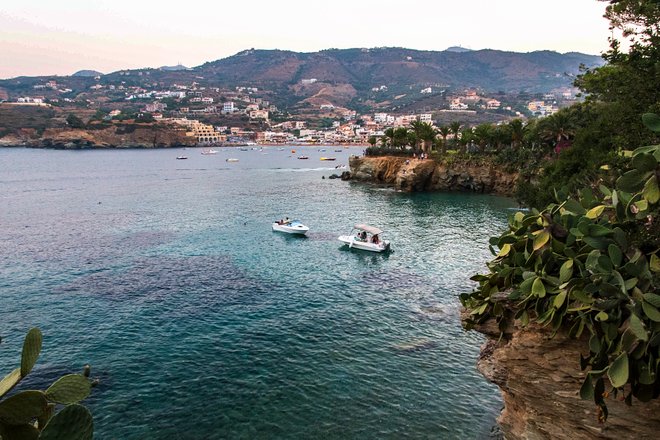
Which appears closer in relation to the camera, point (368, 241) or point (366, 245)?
point (366, 245)

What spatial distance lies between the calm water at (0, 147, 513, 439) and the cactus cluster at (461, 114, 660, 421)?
982cm

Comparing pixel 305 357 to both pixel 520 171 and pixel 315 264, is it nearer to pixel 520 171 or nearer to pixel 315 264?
pixel 315 264

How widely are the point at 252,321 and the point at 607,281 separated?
2297 cm

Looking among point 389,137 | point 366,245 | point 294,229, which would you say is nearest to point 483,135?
point 389,137

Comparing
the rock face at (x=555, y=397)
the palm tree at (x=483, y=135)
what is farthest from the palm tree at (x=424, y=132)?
the rock face at (x=555, y=397)

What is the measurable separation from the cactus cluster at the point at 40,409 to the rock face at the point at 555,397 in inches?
403

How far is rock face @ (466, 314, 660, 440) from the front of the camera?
9781 millimetres

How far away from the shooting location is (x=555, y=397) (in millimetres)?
11047

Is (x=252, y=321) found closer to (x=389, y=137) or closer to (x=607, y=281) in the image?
(x=607, y=281)

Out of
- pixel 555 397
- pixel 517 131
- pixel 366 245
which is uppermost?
pixel 517 131

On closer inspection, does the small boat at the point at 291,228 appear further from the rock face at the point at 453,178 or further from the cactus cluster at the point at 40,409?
the cactus cluster at the point at 40,409

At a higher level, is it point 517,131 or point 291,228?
point 517,131

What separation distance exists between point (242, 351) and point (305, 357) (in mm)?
3724

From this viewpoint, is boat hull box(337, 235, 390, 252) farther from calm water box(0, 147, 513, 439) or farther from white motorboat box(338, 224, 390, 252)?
calm water box(0, 147, 513, 439)
